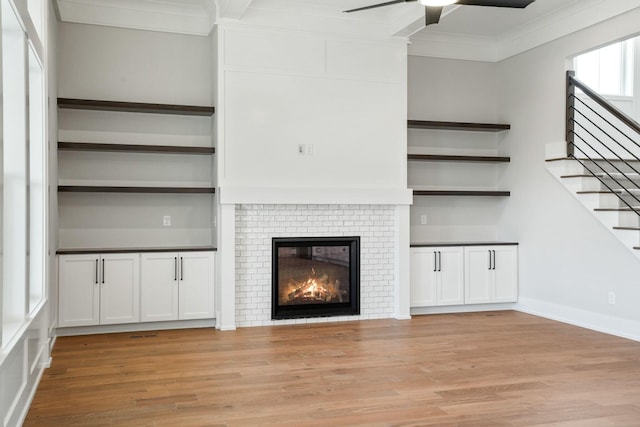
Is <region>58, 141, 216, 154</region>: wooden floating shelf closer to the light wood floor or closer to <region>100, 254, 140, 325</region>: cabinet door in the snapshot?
<region>100, 254, 140, 325</region>: cabinet door

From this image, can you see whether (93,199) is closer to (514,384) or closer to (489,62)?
(514,384)

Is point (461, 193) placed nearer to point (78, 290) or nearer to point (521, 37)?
point (521, 37)

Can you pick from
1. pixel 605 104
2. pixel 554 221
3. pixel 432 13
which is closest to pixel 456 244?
pixel 554 221

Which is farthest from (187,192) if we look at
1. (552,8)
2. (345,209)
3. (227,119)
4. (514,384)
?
(552,8)

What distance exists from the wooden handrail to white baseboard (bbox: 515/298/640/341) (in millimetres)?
1813

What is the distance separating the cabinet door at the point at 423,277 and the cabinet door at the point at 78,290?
11.0 feet

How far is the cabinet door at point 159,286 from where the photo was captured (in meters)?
5.94

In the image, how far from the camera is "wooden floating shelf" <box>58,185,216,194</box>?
5.89 metres

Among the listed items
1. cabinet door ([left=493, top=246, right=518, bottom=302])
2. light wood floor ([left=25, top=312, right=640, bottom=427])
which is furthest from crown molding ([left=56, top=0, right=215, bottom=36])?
cabinet door ([left=493, top=246, right=518, bottom=302])

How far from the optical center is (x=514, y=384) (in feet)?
13.5

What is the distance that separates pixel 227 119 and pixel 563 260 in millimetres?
3837

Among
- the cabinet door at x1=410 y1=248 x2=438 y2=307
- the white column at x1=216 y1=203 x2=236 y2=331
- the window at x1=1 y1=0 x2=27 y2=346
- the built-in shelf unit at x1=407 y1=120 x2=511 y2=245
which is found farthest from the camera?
the built-in shelf unit at x1=407 y1=120 x2=511 y2=245

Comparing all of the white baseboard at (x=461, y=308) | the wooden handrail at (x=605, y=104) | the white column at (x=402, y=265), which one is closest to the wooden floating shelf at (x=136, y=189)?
the white column at (x=402, y=265)

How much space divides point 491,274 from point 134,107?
4.39m
